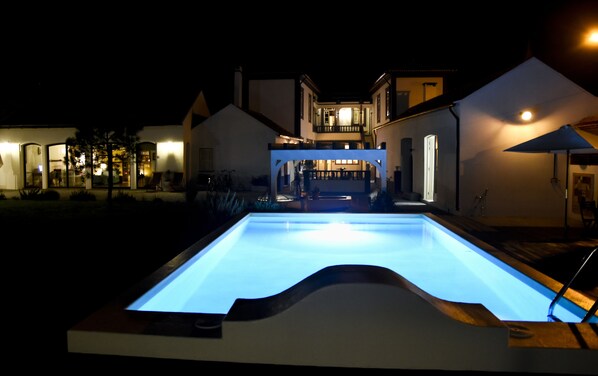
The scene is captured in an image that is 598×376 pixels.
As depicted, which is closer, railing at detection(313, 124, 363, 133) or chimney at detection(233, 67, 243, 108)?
chimney at detection(233, 67, 243, 108)

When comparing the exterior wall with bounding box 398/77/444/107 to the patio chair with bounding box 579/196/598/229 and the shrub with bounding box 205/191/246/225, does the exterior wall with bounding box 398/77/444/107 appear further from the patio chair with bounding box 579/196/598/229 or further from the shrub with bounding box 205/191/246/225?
the shrub with bounding box 205/191/246/225

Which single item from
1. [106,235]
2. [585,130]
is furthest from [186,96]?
[585,130]

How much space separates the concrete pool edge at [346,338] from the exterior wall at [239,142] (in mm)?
18607

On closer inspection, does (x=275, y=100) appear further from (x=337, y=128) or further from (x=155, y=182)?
(x=155, y=182)

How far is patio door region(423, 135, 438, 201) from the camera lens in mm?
17594

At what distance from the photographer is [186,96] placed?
77.4 ft

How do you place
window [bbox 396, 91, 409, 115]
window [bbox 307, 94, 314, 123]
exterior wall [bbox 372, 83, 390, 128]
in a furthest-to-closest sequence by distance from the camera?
window [bbox 307, 94, 314, 123] < exterior wall [bbox 372, 83, 390, 128] < window [bbox 396, 91, 409, 115]

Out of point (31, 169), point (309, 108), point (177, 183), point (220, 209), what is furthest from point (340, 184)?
point (31, 169)

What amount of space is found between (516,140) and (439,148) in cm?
251

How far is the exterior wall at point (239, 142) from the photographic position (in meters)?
22.1

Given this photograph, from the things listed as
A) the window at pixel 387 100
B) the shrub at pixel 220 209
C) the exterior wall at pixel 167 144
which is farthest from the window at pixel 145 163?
the window at pixel 387 100

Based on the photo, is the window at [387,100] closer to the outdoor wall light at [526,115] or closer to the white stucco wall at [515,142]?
the white stucco wall at [515,142]

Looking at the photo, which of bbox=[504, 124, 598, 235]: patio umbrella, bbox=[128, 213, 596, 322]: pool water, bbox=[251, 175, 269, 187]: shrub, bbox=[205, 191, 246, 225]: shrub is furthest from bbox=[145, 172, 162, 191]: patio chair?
bbox=[504, 124, 598, 235]: patio umbrella

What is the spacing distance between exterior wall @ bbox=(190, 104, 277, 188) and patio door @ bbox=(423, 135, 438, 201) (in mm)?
7238
